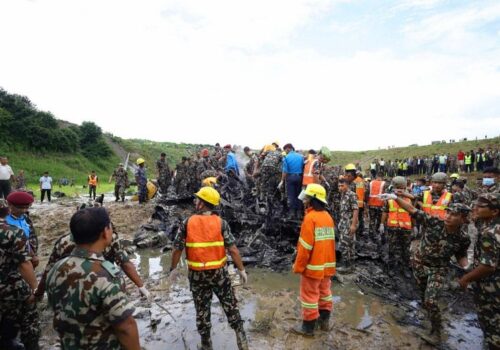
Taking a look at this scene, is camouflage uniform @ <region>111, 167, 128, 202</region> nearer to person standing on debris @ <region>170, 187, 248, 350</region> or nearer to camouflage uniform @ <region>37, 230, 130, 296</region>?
camouflage uniform @ <region>37, 230, 130, 296</region>

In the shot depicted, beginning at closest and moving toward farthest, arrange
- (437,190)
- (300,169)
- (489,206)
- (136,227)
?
(489,206)
(437,190)
(300,169)
(136,227)

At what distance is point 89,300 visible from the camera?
2104 mm

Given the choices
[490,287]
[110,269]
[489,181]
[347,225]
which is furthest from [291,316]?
[489,181]

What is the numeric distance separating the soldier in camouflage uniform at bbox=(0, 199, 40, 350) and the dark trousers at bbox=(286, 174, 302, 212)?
19.0 ft

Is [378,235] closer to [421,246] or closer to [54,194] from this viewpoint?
[421,246]

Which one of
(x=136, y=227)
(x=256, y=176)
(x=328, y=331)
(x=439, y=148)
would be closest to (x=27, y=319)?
(x=328, y=331)

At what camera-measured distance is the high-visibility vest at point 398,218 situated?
6746mm

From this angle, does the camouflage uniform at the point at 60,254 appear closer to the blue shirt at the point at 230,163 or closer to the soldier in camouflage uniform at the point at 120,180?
the blue shirt at the point at 230,163

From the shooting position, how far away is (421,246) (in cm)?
462

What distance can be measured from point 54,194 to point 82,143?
22.4 metres

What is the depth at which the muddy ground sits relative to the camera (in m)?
4.59

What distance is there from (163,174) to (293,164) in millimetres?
9876

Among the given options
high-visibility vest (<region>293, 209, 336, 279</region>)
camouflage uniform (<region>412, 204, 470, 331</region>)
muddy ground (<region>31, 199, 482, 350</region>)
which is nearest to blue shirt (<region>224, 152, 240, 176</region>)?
muddy ground (<region>31, 199, 482, 350</region>)

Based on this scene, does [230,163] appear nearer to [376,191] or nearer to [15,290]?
[376,191]
